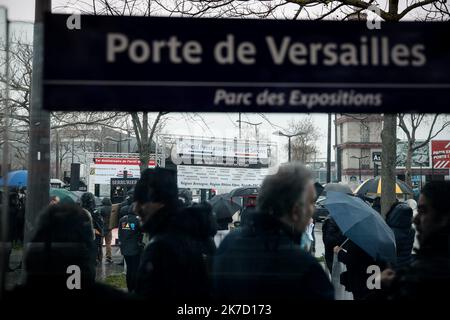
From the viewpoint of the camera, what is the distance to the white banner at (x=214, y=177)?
380 centimetres

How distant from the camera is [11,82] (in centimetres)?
294

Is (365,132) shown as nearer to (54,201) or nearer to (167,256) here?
A: (167,256)

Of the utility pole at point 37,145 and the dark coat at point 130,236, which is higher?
the utility pole at point 37,145

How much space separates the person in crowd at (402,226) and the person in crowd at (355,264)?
1.21ft

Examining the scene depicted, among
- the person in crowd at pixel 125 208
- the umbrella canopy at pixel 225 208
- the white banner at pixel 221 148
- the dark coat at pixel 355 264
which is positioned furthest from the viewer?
the person in crowd at pixel 125 208

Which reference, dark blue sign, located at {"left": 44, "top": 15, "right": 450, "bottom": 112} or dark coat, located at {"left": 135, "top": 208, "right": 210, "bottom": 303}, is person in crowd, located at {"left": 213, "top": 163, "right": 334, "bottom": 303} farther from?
dark blue sign, located at {"left": 44, "top": 15, "right": 450, "bottom": 112}

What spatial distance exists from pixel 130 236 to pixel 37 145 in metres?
5.12

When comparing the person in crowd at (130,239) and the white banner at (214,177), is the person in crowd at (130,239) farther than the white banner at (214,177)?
Yes

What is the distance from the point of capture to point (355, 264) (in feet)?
18.9

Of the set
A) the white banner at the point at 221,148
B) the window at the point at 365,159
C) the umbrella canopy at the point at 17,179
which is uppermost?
the white banner at the point at 221,148

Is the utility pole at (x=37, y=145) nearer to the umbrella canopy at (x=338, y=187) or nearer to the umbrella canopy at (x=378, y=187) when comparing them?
the umbrella canopy at (x=378, y=187)

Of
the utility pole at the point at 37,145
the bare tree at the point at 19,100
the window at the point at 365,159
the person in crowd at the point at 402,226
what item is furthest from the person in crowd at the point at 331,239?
the bare tree at the point at 19,100

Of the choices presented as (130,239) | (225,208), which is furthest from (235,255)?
(130,239)
